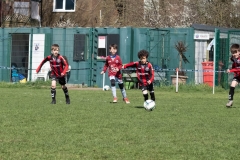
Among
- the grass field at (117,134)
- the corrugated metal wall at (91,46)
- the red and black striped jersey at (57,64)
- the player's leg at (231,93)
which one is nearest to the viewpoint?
the grass field at (117,134)

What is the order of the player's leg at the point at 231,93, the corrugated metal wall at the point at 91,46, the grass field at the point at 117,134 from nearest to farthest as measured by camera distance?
the grass field at the point at 117,134
the player's leg at the point at 231,93
the corrugated metal wall at the point at 91,46

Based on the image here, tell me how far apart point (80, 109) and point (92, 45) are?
16968 mm

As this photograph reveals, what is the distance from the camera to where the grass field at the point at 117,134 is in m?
8.70

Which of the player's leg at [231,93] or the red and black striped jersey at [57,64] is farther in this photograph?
the red and black striped jersey at [57,64]

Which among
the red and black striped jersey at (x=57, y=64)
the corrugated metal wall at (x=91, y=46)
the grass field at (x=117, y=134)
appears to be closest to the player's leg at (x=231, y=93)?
the grass field at (x=117, y=134)

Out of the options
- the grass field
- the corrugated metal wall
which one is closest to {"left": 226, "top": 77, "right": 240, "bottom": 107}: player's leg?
the grass field

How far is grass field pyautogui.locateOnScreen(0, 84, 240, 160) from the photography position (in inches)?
342

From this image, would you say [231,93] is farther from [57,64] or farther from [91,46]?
[91,46]

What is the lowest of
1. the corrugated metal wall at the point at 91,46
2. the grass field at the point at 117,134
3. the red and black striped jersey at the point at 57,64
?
the grass field at the point at 117,134

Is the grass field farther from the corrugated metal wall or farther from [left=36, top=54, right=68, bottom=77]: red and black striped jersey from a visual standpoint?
the corrugated metal wall

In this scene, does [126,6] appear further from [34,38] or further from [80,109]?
[80,109]

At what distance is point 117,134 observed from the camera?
10688 millimetres

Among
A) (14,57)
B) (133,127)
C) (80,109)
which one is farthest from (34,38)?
(133,127)

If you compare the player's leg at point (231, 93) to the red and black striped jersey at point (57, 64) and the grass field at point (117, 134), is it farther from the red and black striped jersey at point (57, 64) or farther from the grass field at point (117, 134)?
the red and black striped jersey at point (57, 64)
